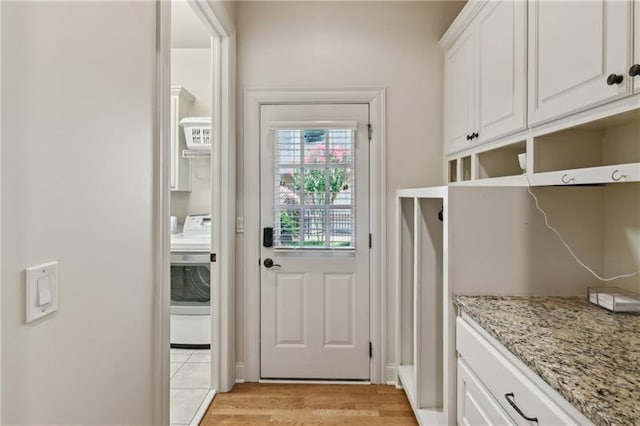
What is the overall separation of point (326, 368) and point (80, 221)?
200 cm

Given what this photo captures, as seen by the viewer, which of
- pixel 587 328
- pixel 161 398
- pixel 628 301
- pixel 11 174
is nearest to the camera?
pixel 11 174

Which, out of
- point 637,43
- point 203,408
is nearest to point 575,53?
point 637,43

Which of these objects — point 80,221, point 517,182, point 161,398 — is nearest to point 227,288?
point 161,398

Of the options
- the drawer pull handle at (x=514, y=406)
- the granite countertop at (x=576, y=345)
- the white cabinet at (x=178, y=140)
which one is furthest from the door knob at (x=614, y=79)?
the white cabinet at (x=178, y=140)

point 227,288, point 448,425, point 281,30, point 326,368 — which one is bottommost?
point 326,368

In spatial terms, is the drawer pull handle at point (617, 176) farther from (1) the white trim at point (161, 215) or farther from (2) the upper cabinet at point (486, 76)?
(1) the white trim at point (161, 215)

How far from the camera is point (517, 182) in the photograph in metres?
1.51

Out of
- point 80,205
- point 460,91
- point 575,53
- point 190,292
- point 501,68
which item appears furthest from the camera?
point 190,292

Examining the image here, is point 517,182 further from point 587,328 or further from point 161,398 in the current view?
point 161,398

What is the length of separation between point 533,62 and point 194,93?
300 cm

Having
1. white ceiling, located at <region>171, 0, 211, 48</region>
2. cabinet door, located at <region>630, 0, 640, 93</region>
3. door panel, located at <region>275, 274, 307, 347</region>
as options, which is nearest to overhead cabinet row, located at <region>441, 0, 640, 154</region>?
cabinet door, located at <region>630, 0, 640, 93</region>

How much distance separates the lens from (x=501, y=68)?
5.32 ft

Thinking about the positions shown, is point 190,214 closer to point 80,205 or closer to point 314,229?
point 314,229

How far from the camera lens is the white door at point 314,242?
242 cm
